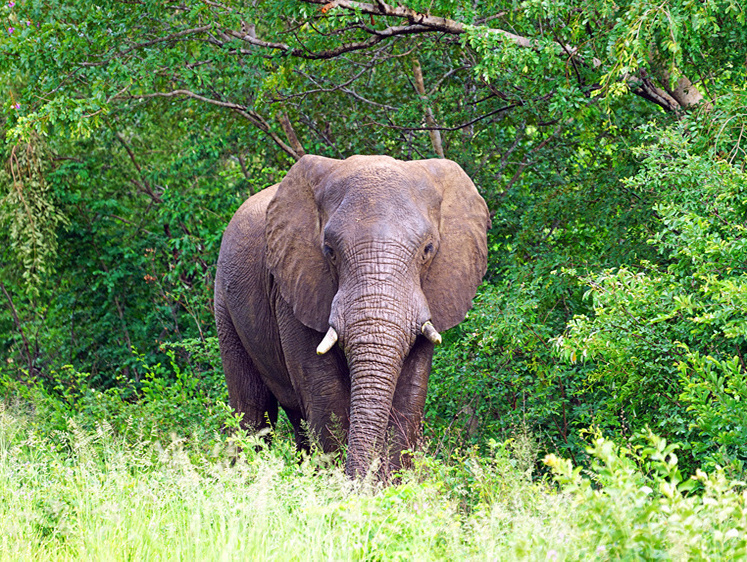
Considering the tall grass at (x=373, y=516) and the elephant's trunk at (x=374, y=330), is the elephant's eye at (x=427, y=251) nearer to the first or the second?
the elephant's trunk at (x=374, y=330)

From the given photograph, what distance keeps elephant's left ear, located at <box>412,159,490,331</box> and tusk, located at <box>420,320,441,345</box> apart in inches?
18.0

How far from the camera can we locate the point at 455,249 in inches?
269

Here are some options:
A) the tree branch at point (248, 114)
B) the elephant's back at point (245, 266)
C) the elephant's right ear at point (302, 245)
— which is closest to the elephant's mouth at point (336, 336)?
the elephant's right ear at point (302, 245)

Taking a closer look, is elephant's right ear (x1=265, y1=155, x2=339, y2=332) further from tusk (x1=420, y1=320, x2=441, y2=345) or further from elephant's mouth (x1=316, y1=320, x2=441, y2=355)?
tusk (x1=420, y1=320, x2=441, y2=345)

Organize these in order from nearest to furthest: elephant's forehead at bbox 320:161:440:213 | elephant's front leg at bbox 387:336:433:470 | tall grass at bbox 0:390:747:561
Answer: tall grass at bbox 0:390:747:561 → elephant's forehead at bbox 320:161:440:213 → elephant's front leg at bbox 387:336:433:470

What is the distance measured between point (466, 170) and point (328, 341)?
4769mm

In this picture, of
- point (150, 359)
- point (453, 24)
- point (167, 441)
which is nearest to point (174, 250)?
point (150, 359)

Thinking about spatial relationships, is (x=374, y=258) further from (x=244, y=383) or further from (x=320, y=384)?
(x=244, y=383)

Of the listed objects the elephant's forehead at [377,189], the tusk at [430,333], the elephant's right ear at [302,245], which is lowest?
the tusk at [430,333]

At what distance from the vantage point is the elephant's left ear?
6.70 m

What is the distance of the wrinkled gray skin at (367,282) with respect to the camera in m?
6.02

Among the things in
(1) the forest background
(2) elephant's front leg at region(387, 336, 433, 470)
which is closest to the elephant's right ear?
(2) elephant's front leg at region(387, 336, 433, 470)

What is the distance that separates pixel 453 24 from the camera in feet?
27.6

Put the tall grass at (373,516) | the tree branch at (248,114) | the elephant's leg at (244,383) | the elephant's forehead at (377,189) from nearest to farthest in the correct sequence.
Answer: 1. the tall grass at (373,516)
2. the elephant's forehead at (377,189)
3. the elephant's leg at (244,383)
4. the tree branch at (248,114)
